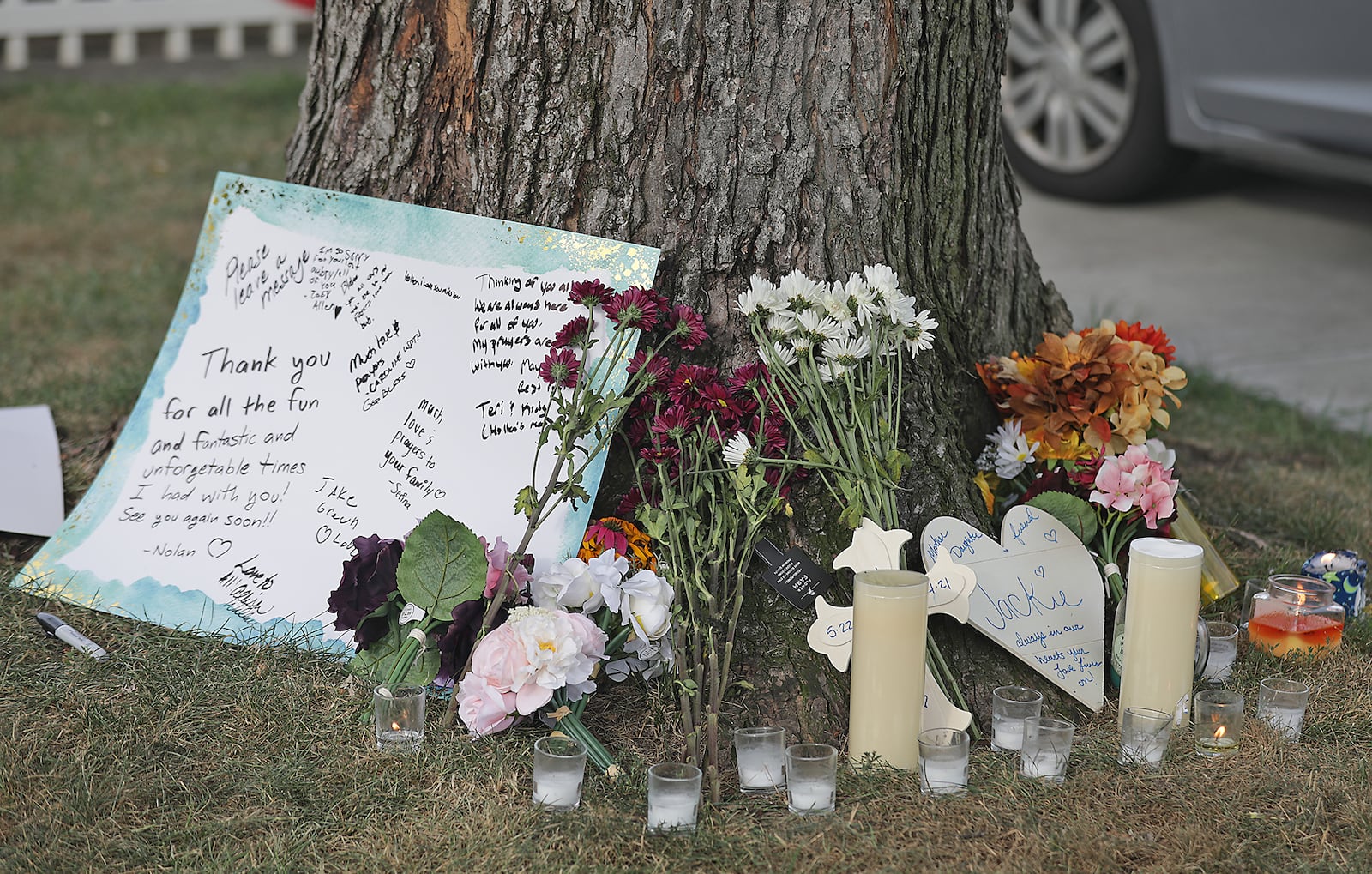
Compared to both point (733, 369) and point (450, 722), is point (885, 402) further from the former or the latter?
point (450, 722)

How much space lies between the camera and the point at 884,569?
200 cm

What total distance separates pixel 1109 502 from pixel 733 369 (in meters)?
0.68

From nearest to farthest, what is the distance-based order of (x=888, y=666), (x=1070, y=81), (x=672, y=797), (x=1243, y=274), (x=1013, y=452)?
(x=672, y=797) → (x=888, y=666) → (x=1013, y=452) → (x=1243, y=274) → (x=1070, y=81)

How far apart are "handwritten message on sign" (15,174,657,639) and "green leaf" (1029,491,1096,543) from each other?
769 mm

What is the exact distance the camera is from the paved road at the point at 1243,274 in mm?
4195

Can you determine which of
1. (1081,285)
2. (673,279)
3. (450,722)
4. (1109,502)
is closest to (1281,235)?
Result: (1081,285)

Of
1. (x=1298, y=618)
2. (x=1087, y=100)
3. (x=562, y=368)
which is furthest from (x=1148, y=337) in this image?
(x=1087, y=100)

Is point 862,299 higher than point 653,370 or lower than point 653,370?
higher

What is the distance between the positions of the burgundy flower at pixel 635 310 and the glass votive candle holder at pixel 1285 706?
110cm

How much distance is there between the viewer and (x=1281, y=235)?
547 centimetres

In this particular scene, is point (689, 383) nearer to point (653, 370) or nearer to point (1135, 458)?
point (653, 370)

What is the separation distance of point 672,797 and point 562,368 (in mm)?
683

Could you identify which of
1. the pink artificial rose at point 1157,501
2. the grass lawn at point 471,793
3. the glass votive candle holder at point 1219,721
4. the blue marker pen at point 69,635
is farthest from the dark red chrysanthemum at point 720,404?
the blue marker pen at point 69,635

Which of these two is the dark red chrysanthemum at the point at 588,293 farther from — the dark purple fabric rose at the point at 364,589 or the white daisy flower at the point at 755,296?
the dark purple fabric rose at the point at 364,589
